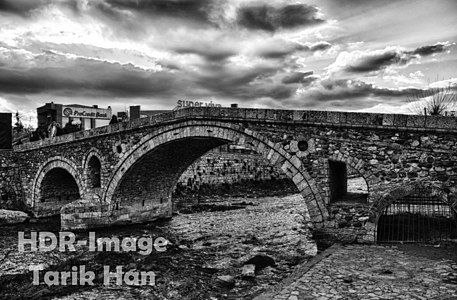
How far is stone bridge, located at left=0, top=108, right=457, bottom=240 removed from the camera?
28.3ft

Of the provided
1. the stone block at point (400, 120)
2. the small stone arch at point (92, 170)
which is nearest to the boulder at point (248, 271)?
the stone block at point (400, 120)

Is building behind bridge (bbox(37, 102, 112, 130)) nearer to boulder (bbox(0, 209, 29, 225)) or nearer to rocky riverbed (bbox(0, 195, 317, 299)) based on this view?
boulder (bbox(0, 209, 29, 225))

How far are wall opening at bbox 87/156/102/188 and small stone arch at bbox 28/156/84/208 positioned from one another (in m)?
0.46

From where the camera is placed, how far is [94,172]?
16.8 m

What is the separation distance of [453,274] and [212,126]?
25.0 feet

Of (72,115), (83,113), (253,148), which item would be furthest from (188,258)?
(83,113)

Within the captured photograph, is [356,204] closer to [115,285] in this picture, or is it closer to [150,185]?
[115,285]

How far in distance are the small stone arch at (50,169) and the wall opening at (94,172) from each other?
1.52ft

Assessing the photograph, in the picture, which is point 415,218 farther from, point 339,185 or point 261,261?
point 261,261

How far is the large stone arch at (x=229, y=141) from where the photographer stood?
390 inches

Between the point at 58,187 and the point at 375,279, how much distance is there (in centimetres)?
1720

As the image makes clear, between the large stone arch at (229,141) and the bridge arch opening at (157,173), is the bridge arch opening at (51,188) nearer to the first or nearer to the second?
the bridge arch opening at (157,173)

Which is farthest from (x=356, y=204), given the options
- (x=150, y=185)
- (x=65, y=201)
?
Result: (x=65, y=201)

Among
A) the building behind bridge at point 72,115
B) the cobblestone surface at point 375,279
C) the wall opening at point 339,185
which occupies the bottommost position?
the cobblestone surface at point 375,279
